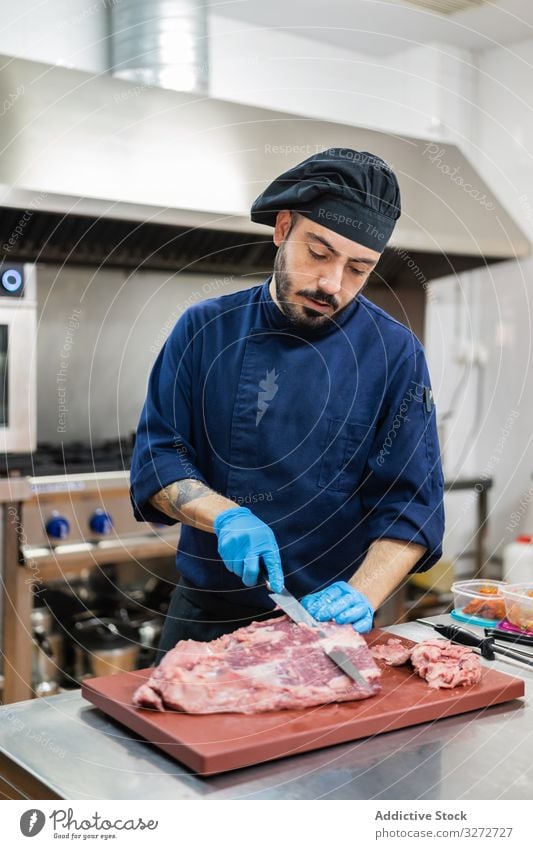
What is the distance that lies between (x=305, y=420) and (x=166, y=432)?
22 cm

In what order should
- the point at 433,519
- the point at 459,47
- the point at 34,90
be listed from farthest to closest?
the point at 459,47
the point at 34,90
the point at 433,519

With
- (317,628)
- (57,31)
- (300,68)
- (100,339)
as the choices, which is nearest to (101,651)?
(100,339)

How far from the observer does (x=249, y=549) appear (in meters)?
1.16

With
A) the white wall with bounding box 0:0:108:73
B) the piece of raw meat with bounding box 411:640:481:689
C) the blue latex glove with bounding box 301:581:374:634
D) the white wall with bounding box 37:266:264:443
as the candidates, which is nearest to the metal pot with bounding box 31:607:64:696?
the white wall with bounding box 37:266:264:443

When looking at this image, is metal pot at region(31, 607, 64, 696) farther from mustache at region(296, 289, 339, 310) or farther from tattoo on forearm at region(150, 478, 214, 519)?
mustache at region(296, 289, 339, 310)

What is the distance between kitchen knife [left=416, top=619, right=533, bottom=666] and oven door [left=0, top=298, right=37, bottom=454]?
1.18 meters

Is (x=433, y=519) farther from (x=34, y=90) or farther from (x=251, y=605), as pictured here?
(x=34, y=90)

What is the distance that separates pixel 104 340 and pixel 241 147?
2.31 feet

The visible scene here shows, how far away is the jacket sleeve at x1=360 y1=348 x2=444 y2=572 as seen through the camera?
1288 mm

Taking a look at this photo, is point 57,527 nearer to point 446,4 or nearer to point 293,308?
point 293,308

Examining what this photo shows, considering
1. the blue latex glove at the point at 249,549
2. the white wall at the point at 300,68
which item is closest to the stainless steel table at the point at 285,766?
the blue latex glove at the point at 249,549

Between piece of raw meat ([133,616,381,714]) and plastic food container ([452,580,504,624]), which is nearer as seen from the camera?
piece of raw meat ([133,616,381,714])
